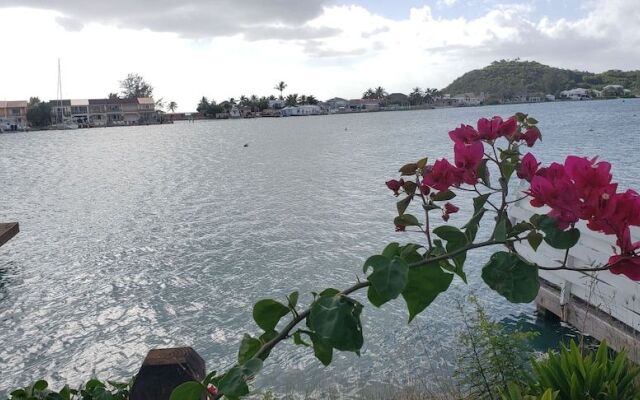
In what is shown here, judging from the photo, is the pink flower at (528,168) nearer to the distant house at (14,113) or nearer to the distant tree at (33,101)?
the distant house at (14,113)

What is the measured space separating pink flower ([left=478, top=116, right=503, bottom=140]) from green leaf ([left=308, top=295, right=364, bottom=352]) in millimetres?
673

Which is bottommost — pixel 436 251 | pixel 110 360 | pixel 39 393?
→ pixel 110 360

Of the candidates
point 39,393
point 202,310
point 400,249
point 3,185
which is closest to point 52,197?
point 3,185

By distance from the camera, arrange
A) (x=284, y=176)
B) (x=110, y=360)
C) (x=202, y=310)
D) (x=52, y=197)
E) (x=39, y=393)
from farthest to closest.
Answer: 1. (x=284, y=176)
2. (x=52, y=197)
3. (x=202, y=310)
4. (x=110, y=360)
5. (x=39, y=393)

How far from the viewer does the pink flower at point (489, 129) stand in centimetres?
172

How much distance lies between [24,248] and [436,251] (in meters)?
16.4

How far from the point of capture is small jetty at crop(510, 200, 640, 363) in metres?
5.86

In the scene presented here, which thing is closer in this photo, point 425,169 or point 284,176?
point 425,169

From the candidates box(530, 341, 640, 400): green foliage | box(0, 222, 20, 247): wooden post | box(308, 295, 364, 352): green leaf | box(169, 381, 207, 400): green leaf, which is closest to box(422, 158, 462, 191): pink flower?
box(308, 295, 364, 352): green leaf

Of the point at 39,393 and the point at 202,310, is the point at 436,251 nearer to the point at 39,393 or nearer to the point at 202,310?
the point at 39,393

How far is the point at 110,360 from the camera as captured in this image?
8391 mm

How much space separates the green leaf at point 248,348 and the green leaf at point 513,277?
26.1 inches

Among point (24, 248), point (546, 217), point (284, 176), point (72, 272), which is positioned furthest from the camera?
point (284, 176)

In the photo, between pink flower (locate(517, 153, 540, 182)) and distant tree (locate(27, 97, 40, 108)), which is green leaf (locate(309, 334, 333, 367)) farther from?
distant tree (locate(27, 97, 40, 108))
